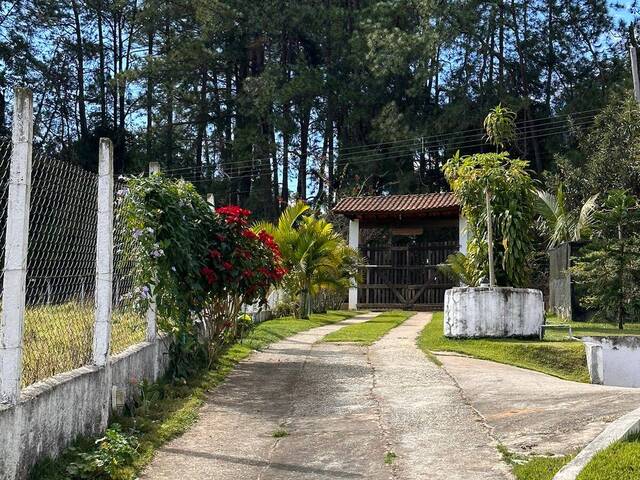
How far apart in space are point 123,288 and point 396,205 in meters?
18.0

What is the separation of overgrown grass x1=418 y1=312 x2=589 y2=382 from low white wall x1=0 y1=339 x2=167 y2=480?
232 inches

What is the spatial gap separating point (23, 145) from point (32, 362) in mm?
1619

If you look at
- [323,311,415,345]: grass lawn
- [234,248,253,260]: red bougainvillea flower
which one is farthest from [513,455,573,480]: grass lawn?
[323,311,415,345]: grass lawn

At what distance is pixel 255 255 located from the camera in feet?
32.8

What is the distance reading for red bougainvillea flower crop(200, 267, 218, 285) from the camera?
29.8ft

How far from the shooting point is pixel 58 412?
16.7 ft

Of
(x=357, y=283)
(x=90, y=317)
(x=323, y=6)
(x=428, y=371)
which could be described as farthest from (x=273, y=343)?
(x=323, y=6)

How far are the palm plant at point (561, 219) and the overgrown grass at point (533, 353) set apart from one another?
6.75 metres

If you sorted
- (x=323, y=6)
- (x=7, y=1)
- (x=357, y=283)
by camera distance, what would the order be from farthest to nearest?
(x=323, y=6)
(x=7, y=1)
(x=357, y=283)

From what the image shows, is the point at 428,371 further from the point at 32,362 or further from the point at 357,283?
the point at 357,283

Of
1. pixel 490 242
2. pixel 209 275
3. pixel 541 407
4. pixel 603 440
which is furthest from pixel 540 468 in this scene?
pixel 490 242

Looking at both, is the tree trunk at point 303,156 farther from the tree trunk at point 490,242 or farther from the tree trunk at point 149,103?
the tree trunk at point 490,242

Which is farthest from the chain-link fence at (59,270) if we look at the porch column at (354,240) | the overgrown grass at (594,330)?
the porch column at (354,240)

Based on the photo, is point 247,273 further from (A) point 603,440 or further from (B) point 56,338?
(A) point 603,440
